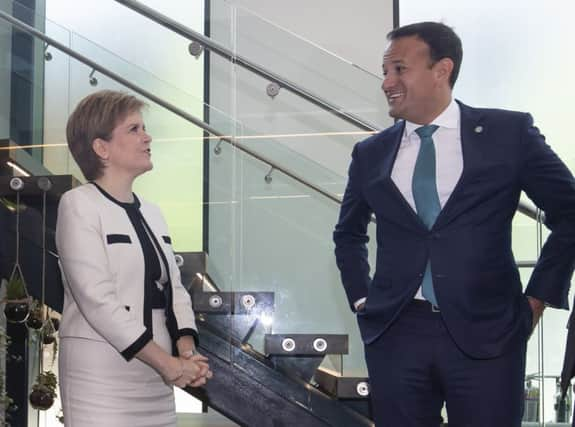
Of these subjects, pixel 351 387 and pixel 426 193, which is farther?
pixel 351 387

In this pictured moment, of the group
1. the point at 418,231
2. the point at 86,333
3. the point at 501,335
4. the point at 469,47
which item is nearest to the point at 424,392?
the point at 501,335

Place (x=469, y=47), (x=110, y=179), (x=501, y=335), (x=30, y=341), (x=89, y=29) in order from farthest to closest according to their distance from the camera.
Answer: (x=469, y=47)
(x=30, y=341)
(x=89, y=29)
(x=110, y=179)
(x=501, y=335)

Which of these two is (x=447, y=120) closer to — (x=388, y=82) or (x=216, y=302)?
(x=388, y=82)

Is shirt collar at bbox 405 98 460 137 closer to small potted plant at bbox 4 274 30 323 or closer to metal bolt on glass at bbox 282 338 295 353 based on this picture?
metal bolt on glass at bbox 282 338 295 353

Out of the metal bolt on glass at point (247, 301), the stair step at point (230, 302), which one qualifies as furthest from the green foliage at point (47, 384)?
the metal bolt on glass at point (247, 301)

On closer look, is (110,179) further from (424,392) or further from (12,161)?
(12,161)

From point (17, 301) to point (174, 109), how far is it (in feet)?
3.37

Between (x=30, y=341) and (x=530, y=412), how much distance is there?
2.80m

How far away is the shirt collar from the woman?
710 millimetres

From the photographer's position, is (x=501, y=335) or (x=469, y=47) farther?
(x=469, y=47)

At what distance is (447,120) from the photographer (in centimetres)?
256

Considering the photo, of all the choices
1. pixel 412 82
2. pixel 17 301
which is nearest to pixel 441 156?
pixel 412 82

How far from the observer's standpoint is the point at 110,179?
2.62m

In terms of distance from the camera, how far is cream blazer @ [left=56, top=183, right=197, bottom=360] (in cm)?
238
